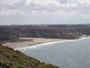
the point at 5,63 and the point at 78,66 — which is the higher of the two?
the point at 5,63

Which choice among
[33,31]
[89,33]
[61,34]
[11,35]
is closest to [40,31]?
[33,31]

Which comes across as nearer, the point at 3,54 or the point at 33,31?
the point at 3,54

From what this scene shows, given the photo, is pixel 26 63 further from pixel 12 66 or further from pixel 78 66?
pixel 78 66

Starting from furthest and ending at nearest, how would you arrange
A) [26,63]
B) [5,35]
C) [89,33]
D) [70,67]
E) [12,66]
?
[89,33]
[5,35]
[70,67]
[26,63]
[12,66]

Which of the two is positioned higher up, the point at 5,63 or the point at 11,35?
the point at 5,63

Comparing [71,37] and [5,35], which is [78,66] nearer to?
[5,35]

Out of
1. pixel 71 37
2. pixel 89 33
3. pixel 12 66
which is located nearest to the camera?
pixel 12 66

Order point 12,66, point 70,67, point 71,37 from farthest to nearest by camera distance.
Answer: point 71,37 < point 70,67 < point 12,66

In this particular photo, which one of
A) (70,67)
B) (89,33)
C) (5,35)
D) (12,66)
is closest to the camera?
(12,66)

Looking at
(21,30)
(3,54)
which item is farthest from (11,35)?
(3,54)

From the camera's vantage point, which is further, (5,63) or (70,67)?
(70,67)
